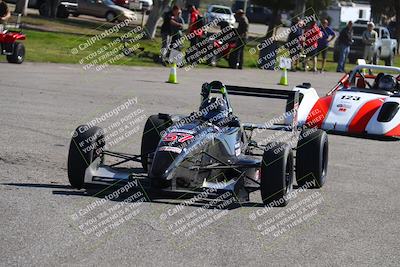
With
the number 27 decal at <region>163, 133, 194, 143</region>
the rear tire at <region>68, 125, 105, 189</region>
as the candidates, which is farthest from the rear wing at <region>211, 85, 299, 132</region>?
the rear tire at <region>68, 125, 105, 189</region>

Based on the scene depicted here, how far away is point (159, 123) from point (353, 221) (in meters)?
2.98

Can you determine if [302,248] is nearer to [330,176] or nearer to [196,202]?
[196,202]

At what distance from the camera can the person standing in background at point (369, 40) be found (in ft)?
130

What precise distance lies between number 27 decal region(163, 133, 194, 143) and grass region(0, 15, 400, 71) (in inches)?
731

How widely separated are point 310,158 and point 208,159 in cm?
151

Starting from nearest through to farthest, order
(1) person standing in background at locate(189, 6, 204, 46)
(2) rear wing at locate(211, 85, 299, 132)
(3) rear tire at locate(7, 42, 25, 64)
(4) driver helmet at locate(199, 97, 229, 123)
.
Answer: (4) driver helmet at locate(199, 97, 229, 123) → (2) rear wing at locate(211, 85, 299, 132) → (3) rear tire at locate(7, 42, 25, 64) → (1) person standing in background at locate(189, 6, 204, 46)

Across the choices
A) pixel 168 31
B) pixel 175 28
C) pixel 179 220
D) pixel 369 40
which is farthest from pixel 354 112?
pixel 369 40

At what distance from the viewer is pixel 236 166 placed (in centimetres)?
1071

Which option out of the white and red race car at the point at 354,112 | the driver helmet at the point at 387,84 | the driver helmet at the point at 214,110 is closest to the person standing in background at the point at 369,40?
the driver helmet at the point at 387,84

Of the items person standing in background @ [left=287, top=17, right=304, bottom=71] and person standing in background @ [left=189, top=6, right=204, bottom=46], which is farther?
person standing in background @ [left=287, top=17, right=304, bottom=71]

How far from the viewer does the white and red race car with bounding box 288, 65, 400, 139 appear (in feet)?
56.9

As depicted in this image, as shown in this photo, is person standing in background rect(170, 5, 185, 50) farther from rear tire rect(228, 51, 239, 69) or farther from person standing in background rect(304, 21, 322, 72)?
person standing in background rect(304, 21, 322, 72)

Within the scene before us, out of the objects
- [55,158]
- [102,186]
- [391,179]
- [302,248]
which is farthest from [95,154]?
[391,179]

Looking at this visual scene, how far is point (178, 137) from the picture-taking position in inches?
405
